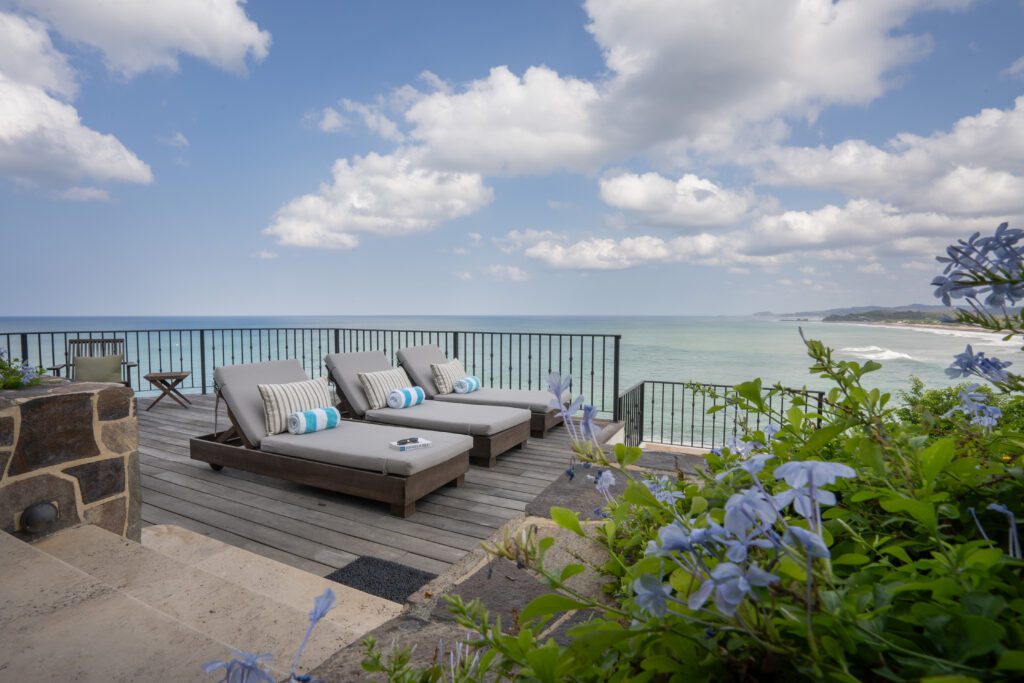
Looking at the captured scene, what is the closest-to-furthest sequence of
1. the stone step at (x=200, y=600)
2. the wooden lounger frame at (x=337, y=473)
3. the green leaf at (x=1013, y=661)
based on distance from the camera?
the green leaf at (x=1013, y=661) → the stone step at (x=200, y=600) → the wooden lounger frame at (x=337, y=473)

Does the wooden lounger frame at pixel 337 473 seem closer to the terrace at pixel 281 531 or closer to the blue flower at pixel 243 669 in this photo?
the terrace at pixel 281 531

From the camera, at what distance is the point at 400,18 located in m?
10.4

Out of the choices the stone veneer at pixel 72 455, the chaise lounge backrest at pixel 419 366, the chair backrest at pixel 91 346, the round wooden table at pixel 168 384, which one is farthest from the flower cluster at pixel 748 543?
the chair backrest at pixel 91 346

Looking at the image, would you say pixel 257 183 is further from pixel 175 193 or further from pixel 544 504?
pixel 544 504

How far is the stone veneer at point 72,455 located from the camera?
7.00 ft

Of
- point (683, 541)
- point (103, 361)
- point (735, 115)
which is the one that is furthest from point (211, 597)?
point (735, 115)

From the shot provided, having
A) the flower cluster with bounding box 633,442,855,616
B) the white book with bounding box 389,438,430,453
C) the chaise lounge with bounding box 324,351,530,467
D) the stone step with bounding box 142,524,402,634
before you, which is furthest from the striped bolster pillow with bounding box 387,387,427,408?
the flower cluster with bounding box 633,442,855,616

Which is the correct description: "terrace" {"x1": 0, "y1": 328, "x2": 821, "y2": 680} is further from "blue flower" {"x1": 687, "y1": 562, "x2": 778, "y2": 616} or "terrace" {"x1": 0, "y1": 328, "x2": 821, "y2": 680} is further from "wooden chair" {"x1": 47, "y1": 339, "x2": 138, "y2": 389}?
"wooden chair" {"x1": 47, "y1": 339, "x2": 138, "y2": 389}

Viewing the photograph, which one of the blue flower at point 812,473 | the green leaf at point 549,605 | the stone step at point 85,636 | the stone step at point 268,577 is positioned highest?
the blue flower at point 812,473

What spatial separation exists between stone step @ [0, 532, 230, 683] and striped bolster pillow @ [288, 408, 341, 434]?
228cm

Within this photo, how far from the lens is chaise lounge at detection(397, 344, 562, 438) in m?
5.32

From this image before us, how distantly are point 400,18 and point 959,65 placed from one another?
36.5ft

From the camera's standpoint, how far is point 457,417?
4.59 m

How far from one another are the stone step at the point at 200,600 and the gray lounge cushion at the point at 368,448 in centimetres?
145
